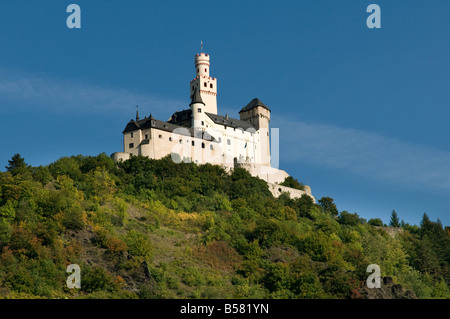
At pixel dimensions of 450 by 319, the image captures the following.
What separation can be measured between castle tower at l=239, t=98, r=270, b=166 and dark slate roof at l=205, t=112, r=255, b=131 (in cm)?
150

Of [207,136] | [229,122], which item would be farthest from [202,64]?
[207,136]

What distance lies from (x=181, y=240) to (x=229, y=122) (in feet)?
103

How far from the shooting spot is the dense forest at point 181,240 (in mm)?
63188

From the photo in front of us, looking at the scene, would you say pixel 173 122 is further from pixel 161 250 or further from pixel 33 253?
pixel 33 253

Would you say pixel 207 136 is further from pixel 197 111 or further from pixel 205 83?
pixel 205 83

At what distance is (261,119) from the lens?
353 ft

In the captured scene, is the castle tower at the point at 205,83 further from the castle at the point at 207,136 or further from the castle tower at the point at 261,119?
the castle tower at the point at 261,119

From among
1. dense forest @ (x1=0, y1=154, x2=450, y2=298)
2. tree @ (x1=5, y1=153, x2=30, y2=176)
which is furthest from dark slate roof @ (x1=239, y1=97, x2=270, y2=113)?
tree @ (x1=5, y1=153, x2=30, y2=176)

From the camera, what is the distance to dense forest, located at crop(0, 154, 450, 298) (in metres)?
63.2

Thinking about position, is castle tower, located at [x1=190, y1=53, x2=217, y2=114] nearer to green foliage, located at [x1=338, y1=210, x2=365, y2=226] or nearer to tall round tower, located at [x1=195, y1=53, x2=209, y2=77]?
tall round tower, located at [x1=195, y1=53, x2=209, y2=77]
